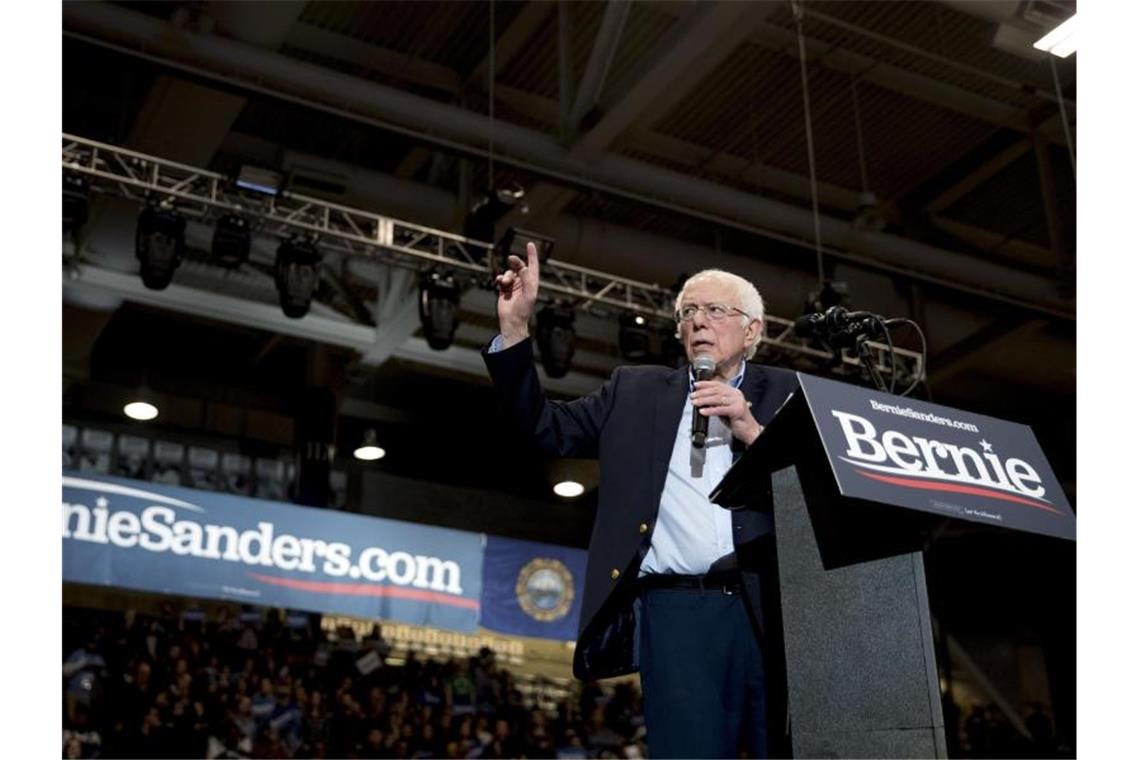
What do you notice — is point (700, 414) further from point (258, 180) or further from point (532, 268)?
point (258, 180)

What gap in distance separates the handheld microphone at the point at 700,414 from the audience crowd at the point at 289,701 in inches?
→ 228

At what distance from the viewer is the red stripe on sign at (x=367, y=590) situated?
25.8 ft

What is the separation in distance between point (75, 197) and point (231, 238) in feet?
2.58

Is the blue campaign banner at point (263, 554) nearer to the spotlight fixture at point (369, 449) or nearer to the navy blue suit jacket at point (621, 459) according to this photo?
the spotlight fixture at point (369, 449)

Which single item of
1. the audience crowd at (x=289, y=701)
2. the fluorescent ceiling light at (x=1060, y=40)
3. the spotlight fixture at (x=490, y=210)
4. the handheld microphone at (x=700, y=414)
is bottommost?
the audience crowd at (x=289, y=701)

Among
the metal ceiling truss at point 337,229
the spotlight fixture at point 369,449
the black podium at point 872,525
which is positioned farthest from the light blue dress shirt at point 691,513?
the spotlight fixture at point 369,449

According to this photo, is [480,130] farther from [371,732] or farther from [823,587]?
[823,587]

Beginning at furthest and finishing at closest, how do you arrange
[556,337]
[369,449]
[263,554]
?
[369,449], [263,554], [556,337]

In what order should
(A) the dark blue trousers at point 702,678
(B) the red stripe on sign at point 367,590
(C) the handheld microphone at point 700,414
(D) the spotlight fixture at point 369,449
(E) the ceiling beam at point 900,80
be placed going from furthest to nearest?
(D) the spotlight fixture at point 369,449 < (B) the red stripe on sign at point 367,590 < (E) the ceiling beam at point 900,80 < (C) the handheld microphone at point 700,414 < (A) the dark blue trousers at point 702,678

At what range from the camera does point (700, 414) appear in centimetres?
198

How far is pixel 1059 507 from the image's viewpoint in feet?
5.59

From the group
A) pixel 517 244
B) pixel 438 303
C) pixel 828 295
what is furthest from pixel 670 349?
pixel 438 303

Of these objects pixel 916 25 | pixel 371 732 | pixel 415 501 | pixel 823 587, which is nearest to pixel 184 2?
pixel 916 25

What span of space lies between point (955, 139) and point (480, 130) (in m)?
3.36
